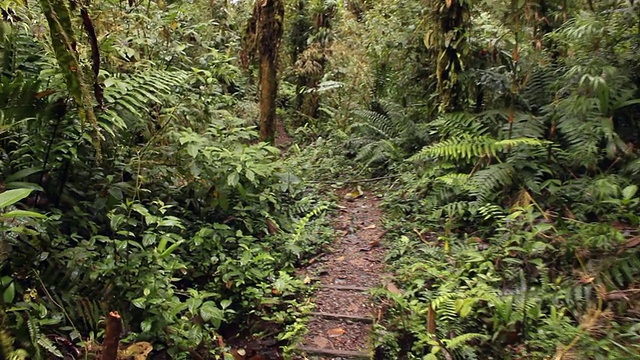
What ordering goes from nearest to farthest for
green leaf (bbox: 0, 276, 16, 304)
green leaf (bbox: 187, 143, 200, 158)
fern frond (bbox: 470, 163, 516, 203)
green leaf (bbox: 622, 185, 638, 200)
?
green leaf (bbox: 0, 276, 16, 304) → green leaf (bbox: 622, 185, 638, 200) → green leaf (bbox: 187, 143, 200, 158) → fern frond (bbox: 470, 163, 516, 203)

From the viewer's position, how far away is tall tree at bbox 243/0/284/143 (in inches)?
235

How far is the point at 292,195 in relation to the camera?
217 inches

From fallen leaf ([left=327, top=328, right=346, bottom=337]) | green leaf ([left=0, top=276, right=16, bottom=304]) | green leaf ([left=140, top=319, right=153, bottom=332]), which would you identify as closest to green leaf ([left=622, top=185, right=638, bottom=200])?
fallen leaf ([left=327, top=328, right=346, bottom=337])

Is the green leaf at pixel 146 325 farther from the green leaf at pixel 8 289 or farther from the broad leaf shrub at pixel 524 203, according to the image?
the broad leaf shrub at pixel 524 203

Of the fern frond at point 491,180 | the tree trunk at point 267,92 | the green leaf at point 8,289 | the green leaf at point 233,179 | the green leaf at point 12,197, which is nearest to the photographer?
the green leaf at point 12,197

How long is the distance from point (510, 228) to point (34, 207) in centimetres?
387

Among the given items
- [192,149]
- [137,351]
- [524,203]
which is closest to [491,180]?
[524,203]

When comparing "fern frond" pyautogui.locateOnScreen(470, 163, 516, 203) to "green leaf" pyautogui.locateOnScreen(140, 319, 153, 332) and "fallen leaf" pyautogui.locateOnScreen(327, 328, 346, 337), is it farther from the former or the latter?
"green leaf" pyautogui.locateOnScreen(140, 319, 153, 332)

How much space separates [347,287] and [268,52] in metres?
3.32

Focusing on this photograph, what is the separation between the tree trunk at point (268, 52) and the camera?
19.6 feet

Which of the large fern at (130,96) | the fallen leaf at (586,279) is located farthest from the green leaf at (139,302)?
the fallen leaf at (586,279)

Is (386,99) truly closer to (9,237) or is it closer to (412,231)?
(412,231)

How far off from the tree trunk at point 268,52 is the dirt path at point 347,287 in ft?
5.26

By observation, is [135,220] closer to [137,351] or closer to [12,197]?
[137,351]
